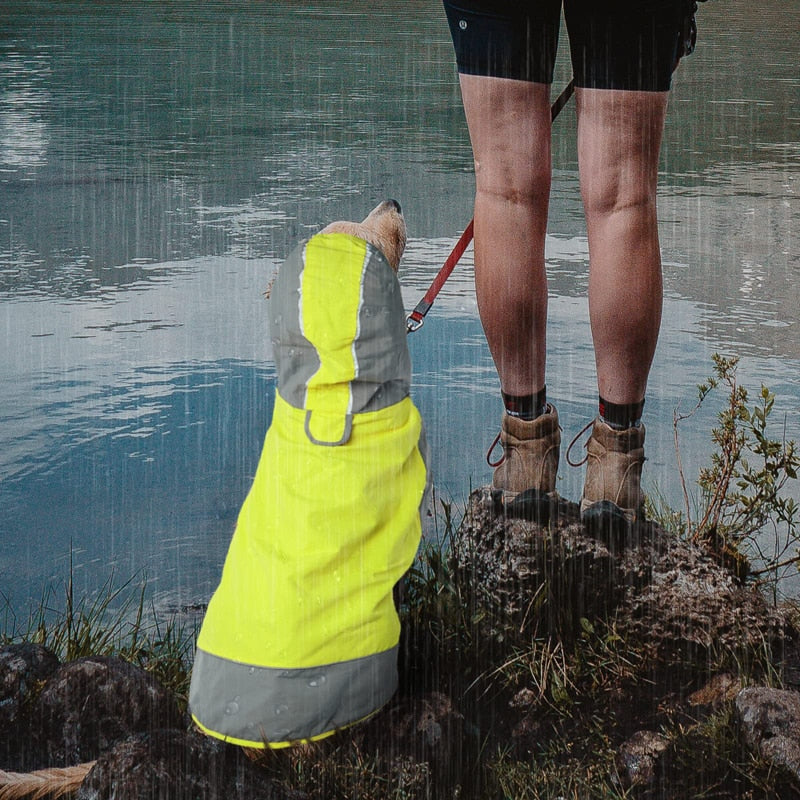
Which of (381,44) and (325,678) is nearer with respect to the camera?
(325,678)

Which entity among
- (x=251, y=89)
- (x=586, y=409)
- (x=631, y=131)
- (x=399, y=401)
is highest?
(x=251, y=89)

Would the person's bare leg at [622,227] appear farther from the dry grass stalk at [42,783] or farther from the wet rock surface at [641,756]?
the dry grass stalk at [42,783]

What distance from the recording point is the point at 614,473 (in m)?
3.45

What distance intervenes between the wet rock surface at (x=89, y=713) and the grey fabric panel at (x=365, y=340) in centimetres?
86

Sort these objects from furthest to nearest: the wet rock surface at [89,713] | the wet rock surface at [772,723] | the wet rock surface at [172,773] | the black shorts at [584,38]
Answer: the black shorts at [584,38]
the wet rock surface at [89,713]
the wet rock surface at [772,723]
the wet rock surface at [172,773]

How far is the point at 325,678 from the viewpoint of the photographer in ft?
8.56

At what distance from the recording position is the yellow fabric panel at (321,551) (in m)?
2.60

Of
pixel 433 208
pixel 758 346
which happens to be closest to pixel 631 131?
pixel 758 346

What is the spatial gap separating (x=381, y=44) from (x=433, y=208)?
12.5 m

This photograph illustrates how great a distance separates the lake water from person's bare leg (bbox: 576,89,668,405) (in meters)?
0.82

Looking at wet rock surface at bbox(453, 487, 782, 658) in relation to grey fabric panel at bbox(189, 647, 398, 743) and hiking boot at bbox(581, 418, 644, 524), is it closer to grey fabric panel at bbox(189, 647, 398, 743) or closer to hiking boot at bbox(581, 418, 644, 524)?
hiking boot at bbox(581, 418, 644, 524)

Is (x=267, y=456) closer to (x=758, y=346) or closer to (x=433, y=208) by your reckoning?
(x=758, y=346)

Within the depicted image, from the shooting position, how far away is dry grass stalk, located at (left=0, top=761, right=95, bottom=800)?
2639 mm

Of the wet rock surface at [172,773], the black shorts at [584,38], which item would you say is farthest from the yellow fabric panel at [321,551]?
the black shorts at [584,38]
